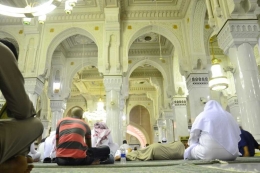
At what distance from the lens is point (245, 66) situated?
3.85 m

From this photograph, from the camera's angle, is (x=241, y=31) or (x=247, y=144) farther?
(x=241, y=31)

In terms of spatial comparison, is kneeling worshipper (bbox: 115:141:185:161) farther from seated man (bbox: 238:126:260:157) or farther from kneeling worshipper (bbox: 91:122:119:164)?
seated man (bbox: 238:126:260:157)

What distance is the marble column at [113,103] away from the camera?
6469 millimetres

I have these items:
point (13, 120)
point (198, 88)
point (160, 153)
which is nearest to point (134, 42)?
point (198, 88)

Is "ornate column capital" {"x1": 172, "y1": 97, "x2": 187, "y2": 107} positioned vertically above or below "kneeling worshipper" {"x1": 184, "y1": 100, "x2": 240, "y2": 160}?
above

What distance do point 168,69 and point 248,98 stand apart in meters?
5.62

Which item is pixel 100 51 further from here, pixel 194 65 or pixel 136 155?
pixel 136 155

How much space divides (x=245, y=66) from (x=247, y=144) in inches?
50.8

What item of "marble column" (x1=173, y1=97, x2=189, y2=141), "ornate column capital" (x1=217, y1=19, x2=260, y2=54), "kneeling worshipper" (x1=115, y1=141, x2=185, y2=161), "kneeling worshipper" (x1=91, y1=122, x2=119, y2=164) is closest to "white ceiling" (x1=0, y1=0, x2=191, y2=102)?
"marble column" (x1=173, y1=97, x2=189, y2=141)

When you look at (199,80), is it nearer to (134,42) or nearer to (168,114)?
(134,42)

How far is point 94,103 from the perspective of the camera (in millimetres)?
14281

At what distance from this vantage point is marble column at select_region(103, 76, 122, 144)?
6469 mm

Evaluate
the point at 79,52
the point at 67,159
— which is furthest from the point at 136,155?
the point at 79,52

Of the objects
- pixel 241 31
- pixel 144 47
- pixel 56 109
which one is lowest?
pixel 56 109
